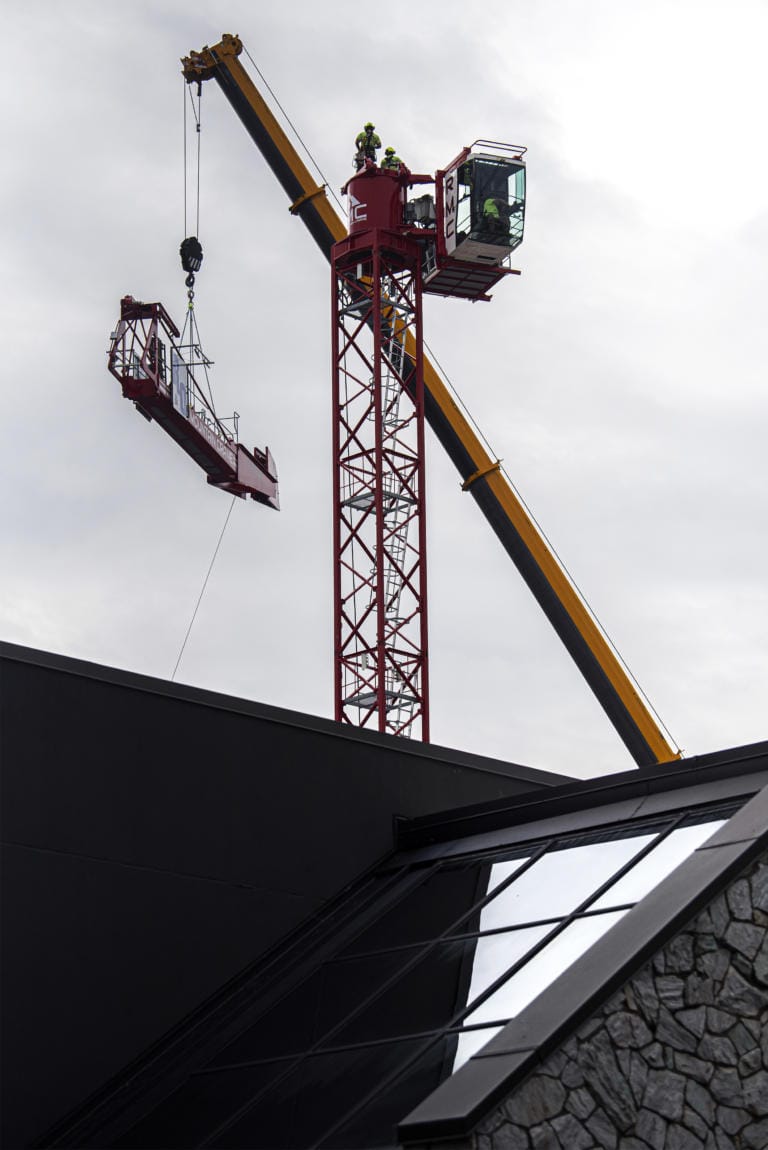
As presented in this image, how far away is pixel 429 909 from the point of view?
13.4m

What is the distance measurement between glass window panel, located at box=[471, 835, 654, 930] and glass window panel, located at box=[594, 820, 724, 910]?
25 centimetres

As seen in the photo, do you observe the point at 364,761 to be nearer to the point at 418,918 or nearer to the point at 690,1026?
the point at 418,918

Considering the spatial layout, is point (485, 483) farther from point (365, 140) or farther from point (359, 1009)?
point (359, 1009)

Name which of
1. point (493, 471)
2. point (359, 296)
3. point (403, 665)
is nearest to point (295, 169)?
point (359, 296)

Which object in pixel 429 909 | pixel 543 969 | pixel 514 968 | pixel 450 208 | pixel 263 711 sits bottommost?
pixel 543 969

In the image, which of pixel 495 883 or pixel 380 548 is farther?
pixel 380 548

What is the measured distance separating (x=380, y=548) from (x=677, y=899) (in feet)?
83.1

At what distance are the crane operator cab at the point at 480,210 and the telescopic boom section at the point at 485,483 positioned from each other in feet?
9.88

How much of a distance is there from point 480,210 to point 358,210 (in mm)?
3540

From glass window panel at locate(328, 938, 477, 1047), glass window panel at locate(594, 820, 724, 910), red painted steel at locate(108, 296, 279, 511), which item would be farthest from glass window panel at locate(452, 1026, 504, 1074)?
red painted steel at locate(108, 296, 279, 511)

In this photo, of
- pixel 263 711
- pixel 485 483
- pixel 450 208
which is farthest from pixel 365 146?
pixel 263 711

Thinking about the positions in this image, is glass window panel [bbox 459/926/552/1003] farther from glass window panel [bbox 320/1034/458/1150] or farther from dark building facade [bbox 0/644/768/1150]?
glass window panel [bbox 320/1034/458/1150]

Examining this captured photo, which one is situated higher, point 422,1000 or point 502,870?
point 502,870

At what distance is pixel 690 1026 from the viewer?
380 inches
